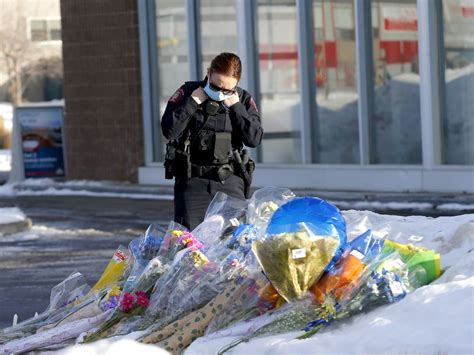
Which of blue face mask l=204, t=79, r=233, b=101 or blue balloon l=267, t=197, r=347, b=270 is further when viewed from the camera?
blue face mask l=204, t=79, r=233, b=101

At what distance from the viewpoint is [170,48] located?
65.3ft

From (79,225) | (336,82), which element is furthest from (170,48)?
(79,225)

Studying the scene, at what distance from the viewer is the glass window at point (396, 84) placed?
1627 centimetres

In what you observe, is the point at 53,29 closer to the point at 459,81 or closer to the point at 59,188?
the point at 59,188

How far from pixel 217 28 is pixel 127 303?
12.2 meters

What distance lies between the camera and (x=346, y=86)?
676 inches

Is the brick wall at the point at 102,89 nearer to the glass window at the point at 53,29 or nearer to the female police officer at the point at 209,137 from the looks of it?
the female police officer at the point at 209,137

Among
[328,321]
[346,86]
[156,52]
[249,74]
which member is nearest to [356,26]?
[346,86]

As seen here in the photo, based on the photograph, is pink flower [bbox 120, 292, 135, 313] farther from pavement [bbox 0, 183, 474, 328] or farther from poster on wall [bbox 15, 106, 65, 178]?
poster on wall [bbox 15, 106, 65, 178]

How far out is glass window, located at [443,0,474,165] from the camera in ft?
51.3

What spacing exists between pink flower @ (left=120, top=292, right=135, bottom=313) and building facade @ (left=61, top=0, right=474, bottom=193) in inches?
353

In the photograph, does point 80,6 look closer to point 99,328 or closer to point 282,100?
point 282,100

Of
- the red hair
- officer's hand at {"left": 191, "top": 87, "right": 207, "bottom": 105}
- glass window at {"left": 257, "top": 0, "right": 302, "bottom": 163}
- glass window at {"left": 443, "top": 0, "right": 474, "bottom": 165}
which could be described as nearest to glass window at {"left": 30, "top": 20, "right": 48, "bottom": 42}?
glass window at {"left": 257, "top": 0, "right": 302, "bottom": 163}

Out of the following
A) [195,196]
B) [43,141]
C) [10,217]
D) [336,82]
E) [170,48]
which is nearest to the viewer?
[195,196]
